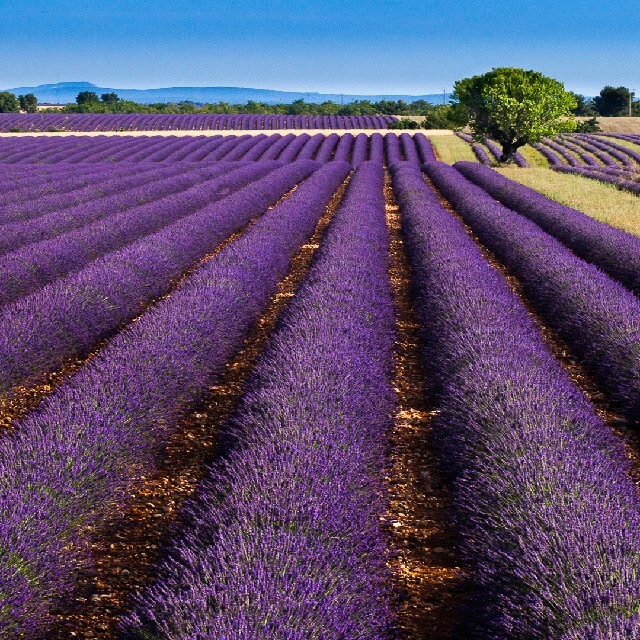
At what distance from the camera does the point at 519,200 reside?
46.6 ft

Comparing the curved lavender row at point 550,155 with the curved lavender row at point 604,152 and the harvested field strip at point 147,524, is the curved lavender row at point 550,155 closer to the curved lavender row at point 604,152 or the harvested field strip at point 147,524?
the curved lavender row at point 604,152

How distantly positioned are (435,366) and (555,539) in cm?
262

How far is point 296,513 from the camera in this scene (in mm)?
2820

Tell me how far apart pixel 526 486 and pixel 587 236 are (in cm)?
743

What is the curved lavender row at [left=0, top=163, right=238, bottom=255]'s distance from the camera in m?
9.96

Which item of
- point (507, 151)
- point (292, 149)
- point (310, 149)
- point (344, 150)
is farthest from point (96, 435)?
point (344, 150)

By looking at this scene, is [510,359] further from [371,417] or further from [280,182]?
[280,182]

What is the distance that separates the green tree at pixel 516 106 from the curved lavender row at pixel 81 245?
57.1ft

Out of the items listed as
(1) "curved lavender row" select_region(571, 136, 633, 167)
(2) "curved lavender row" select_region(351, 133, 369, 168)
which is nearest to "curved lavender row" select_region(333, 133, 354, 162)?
(2) "curved lavender row" select_region(351, 133, 369, 168)

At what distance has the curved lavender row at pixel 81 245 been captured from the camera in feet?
24.7

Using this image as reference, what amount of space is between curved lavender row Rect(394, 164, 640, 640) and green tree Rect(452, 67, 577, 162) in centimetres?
2426

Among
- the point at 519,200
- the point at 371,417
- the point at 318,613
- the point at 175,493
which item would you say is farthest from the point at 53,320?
the point at 519,200

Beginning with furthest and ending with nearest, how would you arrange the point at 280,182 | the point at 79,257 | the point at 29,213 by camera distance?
the point at 280,182, the point at 29,213, the point at 79,257

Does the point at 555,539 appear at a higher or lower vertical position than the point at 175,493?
higher
